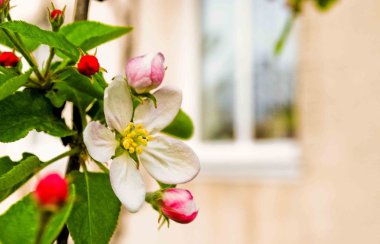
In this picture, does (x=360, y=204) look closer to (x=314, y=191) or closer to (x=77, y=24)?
(x=314, y=191)

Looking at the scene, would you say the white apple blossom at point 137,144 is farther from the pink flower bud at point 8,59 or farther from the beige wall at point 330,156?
the beige wall at point 330,156

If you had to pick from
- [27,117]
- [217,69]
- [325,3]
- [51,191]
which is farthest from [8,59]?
[217,69]

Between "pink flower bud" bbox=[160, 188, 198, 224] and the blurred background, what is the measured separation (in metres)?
2.97

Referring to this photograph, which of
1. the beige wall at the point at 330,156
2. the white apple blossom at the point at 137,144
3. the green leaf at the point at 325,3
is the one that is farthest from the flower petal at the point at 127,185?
the beige wall at the point at 330,156

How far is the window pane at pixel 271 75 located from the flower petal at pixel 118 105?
13.0 ft

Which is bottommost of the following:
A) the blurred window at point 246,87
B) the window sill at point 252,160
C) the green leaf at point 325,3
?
the window sill at point 252,160

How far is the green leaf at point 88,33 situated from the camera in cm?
60

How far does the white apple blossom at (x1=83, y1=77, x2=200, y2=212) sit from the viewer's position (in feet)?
1.66

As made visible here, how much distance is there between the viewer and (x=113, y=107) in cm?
51

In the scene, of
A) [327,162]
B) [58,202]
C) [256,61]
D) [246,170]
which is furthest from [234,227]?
[58,202]

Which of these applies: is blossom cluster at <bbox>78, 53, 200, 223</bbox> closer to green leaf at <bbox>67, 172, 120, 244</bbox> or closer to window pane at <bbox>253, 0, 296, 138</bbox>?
green leaf at <bbox>67, 172, 120, 244</bbox>

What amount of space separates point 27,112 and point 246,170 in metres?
4.02

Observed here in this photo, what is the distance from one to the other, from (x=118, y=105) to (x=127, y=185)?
0.06 meters

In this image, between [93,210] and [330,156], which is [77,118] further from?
[330,156]
